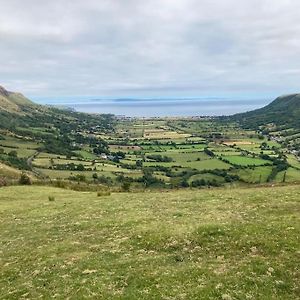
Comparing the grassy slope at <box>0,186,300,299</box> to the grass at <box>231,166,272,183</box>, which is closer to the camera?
the grassy slope at <box>0,186,300,299</box>

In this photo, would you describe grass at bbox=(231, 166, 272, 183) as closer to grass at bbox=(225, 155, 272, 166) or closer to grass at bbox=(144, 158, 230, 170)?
grass at bbox=(225, 155, 272, 166)

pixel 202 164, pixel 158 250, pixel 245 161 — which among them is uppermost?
pixel 158 250

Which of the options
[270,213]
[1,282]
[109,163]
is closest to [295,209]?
[270,213]

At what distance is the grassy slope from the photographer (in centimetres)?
1838

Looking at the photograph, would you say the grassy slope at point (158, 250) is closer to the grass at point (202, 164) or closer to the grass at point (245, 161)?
the grass at point (202, 164)

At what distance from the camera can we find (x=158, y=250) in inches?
913

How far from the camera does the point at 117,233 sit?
87.1 ft

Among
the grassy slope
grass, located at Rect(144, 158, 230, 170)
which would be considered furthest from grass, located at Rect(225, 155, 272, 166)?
the grassy slope

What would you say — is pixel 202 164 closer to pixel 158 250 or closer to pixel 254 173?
pixel 254 173

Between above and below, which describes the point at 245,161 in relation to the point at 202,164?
above

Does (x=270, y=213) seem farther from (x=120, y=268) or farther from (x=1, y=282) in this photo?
(x=1, y=282)

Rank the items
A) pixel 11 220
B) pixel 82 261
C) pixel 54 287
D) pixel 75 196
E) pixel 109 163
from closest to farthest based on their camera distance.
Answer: pixel 54 287
pixel 82 261
pixel 11 220
pixel 75 196
pixel 109 163

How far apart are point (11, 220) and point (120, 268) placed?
15909mm

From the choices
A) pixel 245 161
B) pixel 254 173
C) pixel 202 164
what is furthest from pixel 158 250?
pixel 245 161
